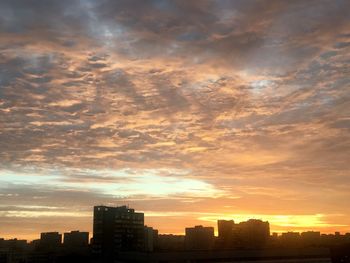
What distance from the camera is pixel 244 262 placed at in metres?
120

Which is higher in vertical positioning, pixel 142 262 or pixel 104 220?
pixel 104 220

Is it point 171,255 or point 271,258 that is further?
point 271,258

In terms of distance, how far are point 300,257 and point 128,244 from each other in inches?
3791

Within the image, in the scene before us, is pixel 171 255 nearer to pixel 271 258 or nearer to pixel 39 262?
pixel 271 258

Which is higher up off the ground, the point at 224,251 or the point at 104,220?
the point at 104,220

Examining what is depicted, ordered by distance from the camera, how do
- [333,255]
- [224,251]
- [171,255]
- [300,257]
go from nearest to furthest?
[171,255] < [224,251] < [300,257] < [333,255]

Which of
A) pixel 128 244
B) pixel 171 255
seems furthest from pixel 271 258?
pixel 128 244

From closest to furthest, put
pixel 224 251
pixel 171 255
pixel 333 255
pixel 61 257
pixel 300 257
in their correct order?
pixel 171 255
pixel 224 251
pixel 300 257
pixel 333 255
pixel 61 257

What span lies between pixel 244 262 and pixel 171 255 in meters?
24.2

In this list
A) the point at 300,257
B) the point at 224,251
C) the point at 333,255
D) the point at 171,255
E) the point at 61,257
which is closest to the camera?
the point at 171,255

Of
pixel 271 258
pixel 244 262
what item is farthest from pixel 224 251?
pixel 271 258

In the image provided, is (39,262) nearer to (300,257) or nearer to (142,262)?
(142,262)

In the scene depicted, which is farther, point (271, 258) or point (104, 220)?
point (104, 220)

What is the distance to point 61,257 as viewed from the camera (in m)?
189
